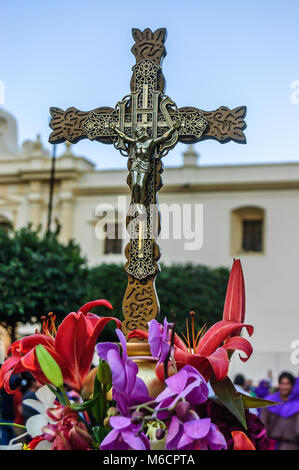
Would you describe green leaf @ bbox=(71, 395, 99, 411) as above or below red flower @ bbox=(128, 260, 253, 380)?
below

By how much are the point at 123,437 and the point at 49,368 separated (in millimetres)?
247

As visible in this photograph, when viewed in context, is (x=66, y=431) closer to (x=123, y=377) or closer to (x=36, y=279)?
(x=123, y=377)

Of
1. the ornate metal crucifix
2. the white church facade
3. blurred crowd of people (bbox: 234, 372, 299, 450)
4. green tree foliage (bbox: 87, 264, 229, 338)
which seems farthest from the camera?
the white church facade

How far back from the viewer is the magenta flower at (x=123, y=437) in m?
1.32

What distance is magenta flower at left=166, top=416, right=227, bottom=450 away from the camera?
1318 millimetres

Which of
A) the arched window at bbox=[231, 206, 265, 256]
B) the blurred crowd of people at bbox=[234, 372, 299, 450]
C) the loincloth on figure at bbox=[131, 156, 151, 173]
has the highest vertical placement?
the arched window at bbox=[231, 206, 265, 256]

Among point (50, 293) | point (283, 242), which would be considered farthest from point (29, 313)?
point (283, 242)

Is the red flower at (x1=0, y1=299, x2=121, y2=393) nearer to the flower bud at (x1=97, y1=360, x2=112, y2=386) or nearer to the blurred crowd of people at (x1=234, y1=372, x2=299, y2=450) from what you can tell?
the flower bud at (x1=97, y1=360, x2=112, y2=386)

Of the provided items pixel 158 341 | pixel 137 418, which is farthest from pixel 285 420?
pixel 137 418

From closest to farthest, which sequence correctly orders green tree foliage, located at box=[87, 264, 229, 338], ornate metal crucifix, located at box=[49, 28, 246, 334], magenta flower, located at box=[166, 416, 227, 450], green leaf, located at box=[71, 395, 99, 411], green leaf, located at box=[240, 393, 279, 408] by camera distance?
magenta flower, located at box=[166, 416, 227, 450]
green leaf, located at box=[71, 395, 99, 411]
green leaf, located at box=[240, 393, 279, 408]
ornate metal crucifix, located at box=[49, 28, 246, 334]
green tree foliage, located at box=[87, 264, 229, 338]

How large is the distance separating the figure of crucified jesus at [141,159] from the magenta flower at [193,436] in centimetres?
122

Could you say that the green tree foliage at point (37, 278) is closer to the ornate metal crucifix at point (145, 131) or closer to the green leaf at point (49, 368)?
the ornate metal crucifix at point (145, 131)

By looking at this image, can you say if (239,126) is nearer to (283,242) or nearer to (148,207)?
(148,207)

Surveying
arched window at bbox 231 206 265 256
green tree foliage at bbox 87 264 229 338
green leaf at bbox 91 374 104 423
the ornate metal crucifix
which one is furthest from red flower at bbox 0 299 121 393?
arched window at bbox 231 206 265 256
